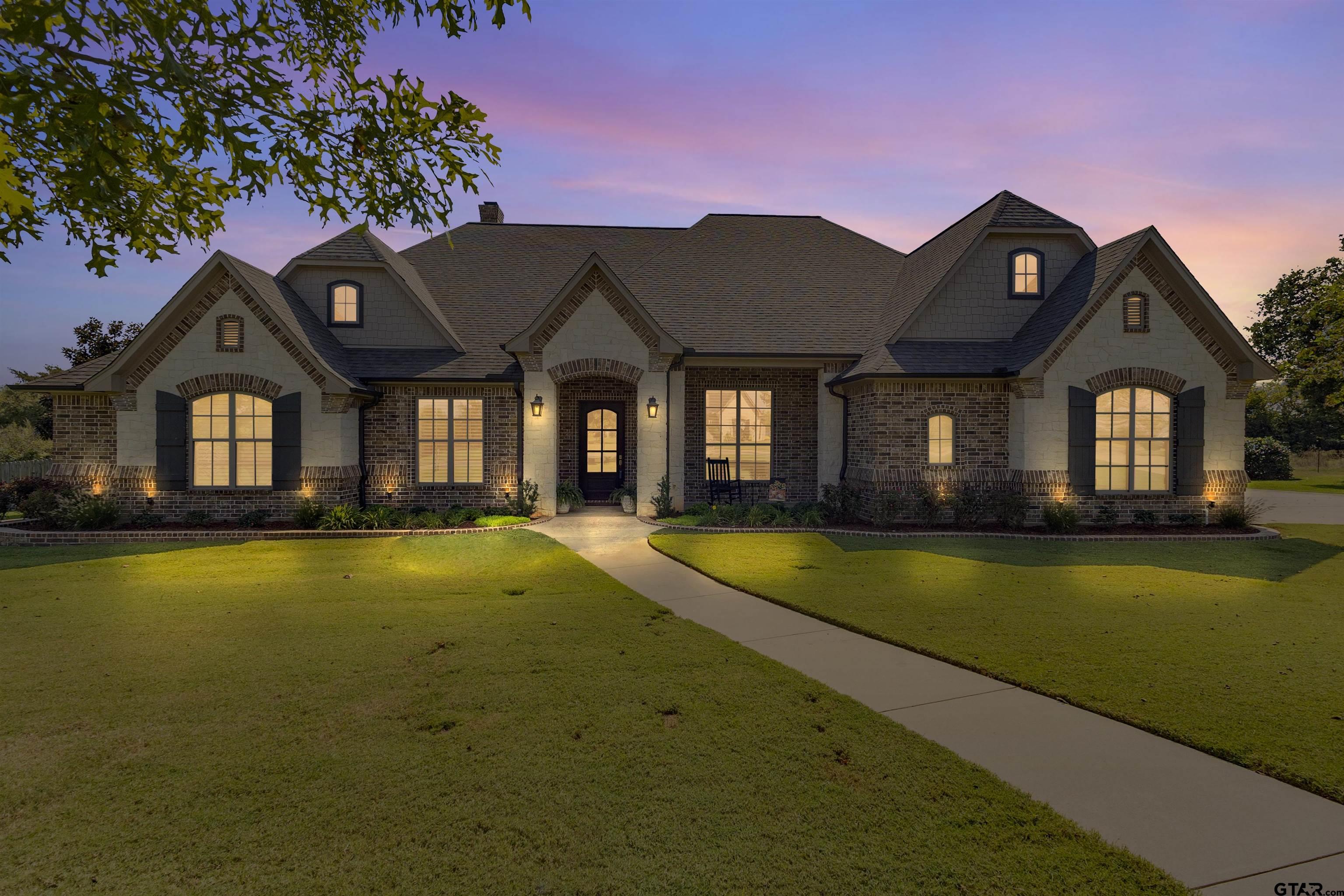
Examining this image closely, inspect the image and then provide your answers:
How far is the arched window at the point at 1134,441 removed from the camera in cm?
1444

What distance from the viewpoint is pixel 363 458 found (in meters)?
15.8

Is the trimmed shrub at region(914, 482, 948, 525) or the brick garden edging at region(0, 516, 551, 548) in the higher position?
the trimmed shrub at region(914, 482, 948, 525)

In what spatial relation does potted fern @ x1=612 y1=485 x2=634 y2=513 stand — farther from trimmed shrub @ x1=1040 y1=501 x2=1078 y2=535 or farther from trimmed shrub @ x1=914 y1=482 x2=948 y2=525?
trimmed shrub @ x1=1040 y1=501 x2=1078 y2=535

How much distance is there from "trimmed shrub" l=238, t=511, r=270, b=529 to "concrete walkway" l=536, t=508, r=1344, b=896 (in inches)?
481

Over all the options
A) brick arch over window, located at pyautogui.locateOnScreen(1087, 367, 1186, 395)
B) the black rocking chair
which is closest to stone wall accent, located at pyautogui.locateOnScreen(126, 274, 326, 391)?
the black rocking chair

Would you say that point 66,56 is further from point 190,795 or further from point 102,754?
point 190,795

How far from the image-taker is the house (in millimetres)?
14219

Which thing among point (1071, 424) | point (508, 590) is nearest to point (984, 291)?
point (1071, 424)

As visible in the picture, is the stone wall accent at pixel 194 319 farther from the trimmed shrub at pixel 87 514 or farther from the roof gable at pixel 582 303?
the roof gable at pixel 582 303

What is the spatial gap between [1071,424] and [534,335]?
1246 centimetres

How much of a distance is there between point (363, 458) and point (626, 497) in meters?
6.59

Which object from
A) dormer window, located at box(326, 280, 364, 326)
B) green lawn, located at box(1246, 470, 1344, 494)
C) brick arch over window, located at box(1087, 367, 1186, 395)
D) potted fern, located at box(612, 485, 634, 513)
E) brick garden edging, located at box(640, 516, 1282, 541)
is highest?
dormer window, located at box(326, 280, 364, 326)

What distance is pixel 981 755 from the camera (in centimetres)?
402

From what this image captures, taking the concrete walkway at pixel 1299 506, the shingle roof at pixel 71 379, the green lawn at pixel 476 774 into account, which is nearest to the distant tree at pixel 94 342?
the shingle roof at pixel 71 379
